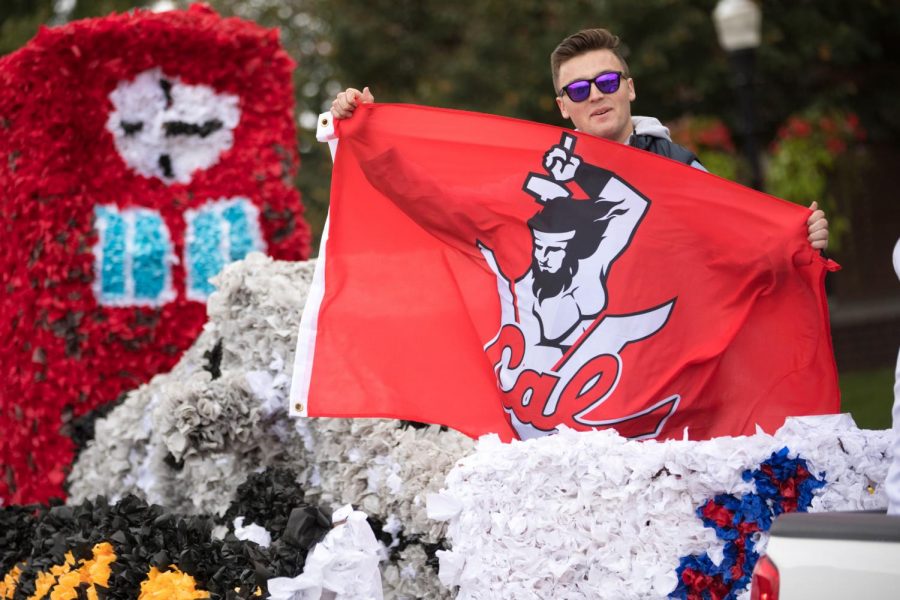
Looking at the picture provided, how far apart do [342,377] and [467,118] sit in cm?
100

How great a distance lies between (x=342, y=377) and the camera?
402 cm

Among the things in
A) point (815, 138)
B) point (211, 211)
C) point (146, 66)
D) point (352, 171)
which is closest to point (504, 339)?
point (352, 171)

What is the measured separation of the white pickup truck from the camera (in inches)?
85.8

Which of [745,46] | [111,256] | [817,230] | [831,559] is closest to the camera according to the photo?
[831,559]

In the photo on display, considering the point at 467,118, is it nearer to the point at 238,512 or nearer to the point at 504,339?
the point at 504,339

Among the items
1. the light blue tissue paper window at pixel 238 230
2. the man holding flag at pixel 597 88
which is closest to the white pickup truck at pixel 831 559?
the man holding flag at pixel 597 88

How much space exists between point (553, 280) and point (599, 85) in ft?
2.16

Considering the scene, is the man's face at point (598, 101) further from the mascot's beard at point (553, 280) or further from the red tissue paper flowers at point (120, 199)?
the red tissue paper flowers at point (120, 199)

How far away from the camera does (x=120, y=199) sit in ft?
17.3

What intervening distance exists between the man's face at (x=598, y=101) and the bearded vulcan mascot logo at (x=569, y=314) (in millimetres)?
109

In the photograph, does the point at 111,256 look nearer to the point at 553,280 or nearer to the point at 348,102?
the point at 348,102

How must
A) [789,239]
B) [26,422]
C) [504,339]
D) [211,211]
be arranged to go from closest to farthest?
[789,239]
[504,339]
[26,422]
[211,211]

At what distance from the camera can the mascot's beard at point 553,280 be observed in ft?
12.1

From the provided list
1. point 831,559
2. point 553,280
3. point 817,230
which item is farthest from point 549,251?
point 831,559
